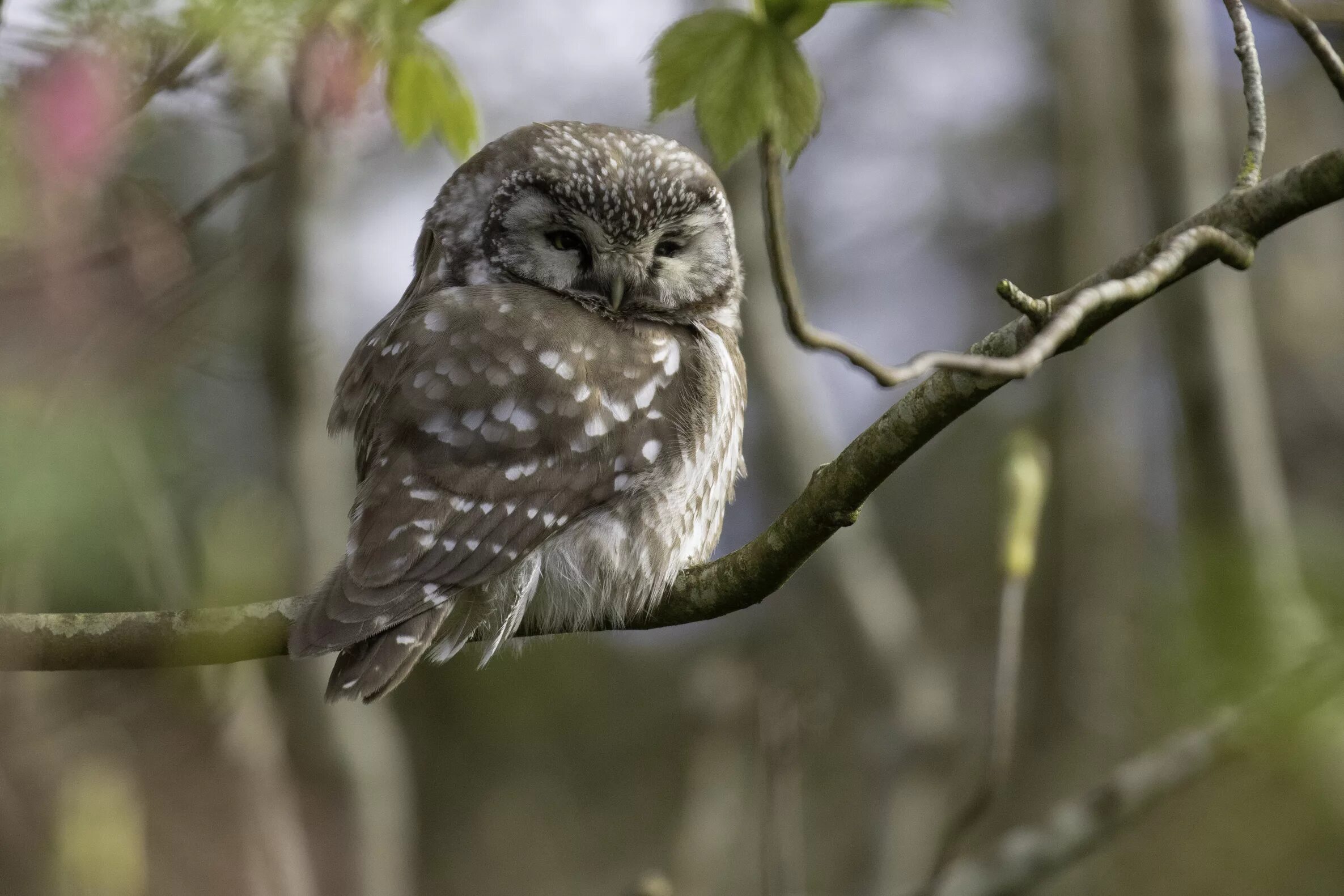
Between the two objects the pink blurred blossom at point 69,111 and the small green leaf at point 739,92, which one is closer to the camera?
the small green leaf at point 739,92

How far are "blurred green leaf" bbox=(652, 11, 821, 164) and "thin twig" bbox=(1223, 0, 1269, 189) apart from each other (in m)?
0.65

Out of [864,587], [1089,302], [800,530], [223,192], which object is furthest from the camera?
[864,587]

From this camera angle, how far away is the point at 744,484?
26.5 ft

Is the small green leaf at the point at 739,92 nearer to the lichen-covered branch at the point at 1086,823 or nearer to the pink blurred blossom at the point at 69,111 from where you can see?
the pink blurred blossom at the point at 69,111

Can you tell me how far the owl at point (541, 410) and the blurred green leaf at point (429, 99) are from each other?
2.07ft

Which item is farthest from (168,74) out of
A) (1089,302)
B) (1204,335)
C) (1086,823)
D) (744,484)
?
(744,484)

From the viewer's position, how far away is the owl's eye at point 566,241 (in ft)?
11.5

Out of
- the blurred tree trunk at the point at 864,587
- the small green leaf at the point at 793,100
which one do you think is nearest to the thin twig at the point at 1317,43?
the small green leaf at the point at 793,100

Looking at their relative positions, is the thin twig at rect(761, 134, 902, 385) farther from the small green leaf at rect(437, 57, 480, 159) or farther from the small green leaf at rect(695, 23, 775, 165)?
the small green leaf at rect(437, 57, 480, 159)

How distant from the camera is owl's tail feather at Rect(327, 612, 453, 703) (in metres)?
2.54

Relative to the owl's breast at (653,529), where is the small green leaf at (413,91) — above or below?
above

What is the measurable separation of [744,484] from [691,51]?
641 centimetres

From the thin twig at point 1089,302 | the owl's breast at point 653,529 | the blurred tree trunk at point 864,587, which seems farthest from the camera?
the blurred tree trunk at point 864,587

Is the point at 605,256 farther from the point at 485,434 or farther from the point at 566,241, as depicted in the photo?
the point at 485,434
